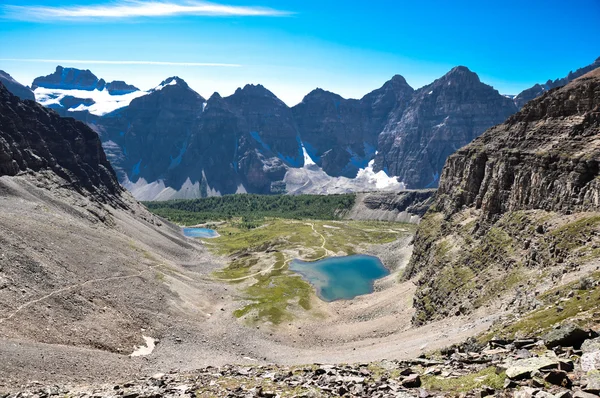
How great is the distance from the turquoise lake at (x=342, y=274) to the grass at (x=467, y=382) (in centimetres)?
9983

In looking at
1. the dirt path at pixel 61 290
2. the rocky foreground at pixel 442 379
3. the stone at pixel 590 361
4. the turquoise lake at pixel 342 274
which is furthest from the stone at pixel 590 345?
the turquoise lake at pixel 342 274

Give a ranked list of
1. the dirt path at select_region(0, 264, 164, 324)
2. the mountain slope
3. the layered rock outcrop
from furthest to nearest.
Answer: the layered rock outcrop → the dirt path at select_region(0, 264, 164, 324) → the mountain slope

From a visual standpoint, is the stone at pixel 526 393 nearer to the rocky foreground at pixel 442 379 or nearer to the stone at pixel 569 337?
the rocky foreground at pixel 442 379

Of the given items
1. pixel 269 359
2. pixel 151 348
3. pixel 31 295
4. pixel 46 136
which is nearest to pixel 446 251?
pixel 269 359

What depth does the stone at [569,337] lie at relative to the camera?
83.9 ft

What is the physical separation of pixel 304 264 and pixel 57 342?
118831 millimetres

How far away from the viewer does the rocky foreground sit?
67.8 feet

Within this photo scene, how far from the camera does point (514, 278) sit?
217ft

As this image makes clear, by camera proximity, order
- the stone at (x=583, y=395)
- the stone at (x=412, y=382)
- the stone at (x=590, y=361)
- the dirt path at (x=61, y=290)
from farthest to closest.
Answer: the dirt path at (x=61, y=290), the stone at (x=412, y=382), the stone at (x=590, y=361), the stone at (x=583, y=395)

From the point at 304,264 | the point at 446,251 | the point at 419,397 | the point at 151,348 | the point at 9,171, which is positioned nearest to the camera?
the point at 419,397

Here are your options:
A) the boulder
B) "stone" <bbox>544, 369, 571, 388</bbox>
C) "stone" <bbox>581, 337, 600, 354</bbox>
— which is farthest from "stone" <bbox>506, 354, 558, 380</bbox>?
"stone" <bbox>581, 337, 600, 354</bbox>

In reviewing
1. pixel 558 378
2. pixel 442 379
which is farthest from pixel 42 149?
pixel 558 378

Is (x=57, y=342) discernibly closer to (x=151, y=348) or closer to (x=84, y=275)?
(x=151, y=348)

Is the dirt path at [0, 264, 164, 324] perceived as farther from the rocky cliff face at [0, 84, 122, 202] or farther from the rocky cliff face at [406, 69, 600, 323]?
the rocky cliff face at [0, 84, 122, 202]
